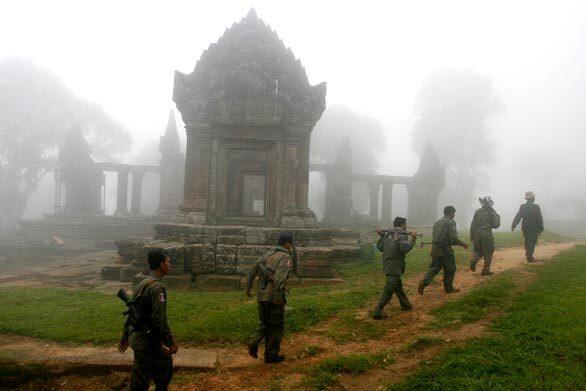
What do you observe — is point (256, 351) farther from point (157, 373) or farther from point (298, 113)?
point (298, 113)

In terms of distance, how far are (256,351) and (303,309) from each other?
166 cm

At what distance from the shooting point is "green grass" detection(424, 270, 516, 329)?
5.36 m

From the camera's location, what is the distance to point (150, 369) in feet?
11.6

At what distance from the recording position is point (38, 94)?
121 feet

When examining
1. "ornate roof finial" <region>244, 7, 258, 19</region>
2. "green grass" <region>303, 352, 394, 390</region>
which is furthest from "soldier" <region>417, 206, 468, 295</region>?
"ornate roof finial" <region>244, 7, 258, 19</region>

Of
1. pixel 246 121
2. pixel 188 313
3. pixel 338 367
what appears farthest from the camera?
pixel 246 121

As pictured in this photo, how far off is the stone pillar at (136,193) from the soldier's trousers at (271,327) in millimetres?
27606

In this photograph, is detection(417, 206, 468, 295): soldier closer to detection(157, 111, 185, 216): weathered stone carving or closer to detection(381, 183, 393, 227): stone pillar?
detection(157, 111, 185, 216): weathered stone carving

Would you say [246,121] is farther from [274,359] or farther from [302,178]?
[274,359]

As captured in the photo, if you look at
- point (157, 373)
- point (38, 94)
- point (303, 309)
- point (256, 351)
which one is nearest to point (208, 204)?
point (303, 309)

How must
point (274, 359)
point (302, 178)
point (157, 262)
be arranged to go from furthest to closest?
point (302, 178)
point (274, 359)
point (157, 262)

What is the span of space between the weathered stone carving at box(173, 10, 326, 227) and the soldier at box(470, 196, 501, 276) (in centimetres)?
394

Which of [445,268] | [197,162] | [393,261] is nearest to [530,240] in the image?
[445,268]

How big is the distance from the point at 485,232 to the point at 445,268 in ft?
6.07
